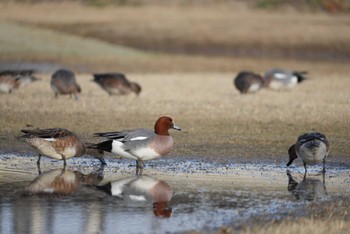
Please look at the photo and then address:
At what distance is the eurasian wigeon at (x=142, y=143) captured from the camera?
34.2 ft

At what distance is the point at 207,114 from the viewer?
15.9 meters

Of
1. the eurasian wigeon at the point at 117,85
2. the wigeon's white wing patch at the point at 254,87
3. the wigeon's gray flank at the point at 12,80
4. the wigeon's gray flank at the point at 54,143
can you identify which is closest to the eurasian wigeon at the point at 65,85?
the eurasian wigeon at the point at 117,85

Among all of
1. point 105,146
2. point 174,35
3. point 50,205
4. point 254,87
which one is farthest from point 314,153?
point 174,35

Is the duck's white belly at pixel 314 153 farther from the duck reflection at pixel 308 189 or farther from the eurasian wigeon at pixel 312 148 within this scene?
the duck reflection at pixel 308 189

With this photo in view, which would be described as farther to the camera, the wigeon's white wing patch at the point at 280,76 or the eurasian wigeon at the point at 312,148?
the wigeon's white wing patch at the point at 280,76

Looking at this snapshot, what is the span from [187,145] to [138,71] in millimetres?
15718

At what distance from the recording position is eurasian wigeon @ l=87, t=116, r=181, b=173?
10.4 metres

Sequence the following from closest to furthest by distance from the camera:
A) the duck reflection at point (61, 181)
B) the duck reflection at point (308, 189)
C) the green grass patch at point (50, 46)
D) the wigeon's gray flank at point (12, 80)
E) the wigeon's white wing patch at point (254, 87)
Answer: the duck reflection at point (308, 189) → the duck reflection at point (61, 181) → the wigeon's gray flank at point (12, 80) → the wigeon's white wing patch at point (254, 87) → the green grass patch at point (50, 46)

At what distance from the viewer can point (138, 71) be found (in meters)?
28.4

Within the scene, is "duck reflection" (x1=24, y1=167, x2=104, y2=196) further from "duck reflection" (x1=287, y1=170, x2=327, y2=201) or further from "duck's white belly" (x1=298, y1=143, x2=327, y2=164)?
"duck's white belly" (x1=298, y1=143, x2=327, y2=164)

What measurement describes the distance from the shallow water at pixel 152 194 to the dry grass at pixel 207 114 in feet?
5.20

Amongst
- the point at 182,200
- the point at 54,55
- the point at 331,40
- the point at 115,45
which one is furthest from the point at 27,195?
the point at 331,40

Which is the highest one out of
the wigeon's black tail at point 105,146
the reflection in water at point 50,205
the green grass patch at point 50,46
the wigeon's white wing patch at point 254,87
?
the green grass patch at point 50,46

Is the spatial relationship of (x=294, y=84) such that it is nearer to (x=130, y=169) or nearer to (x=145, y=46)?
(x=130, y=169)
